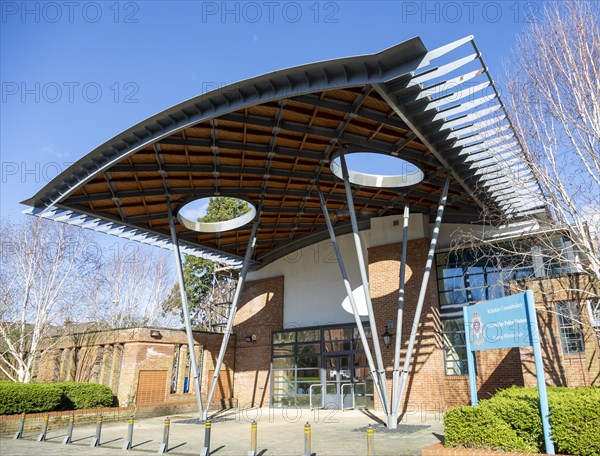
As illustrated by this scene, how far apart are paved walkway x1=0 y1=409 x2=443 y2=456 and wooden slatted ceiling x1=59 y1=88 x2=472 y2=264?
7860 millimetres

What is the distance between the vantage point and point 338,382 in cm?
2014

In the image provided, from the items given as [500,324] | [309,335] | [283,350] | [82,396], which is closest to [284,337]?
[283,350]

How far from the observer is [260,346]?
23.5m

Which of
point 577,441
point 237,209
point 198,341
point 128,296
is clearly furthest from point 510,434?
point 128,296

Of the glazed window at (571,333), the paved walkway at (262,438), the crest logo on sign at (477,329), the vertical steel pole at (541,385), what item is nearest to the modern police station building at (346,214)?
the glazed window at (571,333)

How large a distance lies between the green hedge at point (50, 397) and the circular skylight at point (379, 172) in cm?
1271

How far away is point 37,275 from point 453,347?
62.1 feet

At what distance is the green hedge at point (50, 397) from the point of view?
14.8 meters

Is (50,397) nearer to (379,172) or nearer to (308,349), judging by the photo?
(308,349)

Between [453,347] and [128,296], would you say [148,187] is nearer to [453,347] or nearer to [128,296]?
[453,347]

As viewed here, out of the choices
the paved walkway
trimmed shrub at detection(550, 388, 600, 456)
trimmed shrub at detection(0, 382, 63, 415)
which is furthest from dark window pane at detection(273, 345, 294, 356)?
trimmed shrub at detection(550, 388, 600, 456)

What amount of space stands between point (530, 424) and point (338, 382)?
13047mm

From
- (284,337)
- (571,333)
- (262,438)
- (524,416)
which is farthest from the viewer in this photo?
(284,337)

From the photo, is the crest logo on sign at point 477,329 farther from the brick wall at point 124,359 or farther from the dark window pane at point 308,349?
the brick wall at point 124,359
